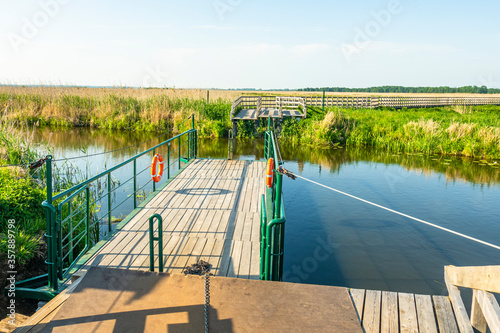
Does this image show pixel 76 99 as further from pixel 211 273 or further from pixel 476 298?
pixel 476 298

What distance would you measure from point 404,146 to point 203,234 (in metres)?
18.4

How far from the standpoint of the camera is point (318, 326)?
3576 millimetres

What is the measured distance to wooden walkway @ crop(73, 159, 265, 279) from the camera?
528 centimetres

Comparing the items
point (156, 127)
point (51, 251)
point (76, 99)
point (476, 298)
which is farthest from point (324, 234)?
point (76, 99)

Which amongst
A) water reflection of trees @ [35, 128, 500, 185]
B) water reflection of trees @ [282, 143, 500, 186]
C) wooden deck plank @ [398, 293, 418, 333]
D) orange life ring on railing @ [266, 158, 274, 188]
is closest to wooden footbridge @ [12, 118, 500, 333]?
wooden deck plank @ [398, 293, 418, 333]

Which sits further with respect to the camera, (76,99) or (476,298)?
(76,99)

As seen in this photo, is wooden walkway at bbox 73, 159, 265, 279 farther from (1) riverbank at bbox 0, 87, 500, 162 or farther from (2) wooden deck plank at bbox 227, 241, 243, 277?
(1) riverbank at bbox 0, 87, 500, 162

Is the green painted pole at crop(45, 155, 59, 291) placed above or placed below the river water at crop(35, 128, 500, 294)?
above

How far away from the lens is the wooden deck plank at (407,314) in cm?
388

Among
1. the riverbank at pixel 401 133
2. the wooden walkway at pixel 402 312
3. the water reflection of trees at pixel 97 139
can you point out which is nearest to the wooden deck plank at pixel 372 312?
the wooden walkway at pixel 402 312

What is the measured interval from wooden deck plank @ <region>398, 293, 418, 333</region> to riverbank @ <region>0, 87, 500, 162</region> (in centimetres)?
1830

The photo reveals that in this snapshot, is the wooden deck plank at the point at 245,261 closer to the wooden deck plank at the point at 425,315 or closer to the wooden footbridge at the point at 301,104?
the wooden deck plank at the point at 425,315

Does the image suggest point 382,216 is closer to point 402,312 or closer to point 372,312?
point 402,312

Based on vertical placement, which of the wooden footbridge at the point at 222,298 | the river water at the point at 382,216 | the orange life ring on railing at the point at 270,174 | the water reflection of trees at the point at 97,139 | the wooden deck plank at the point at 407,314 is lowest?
the river water at the point at 382,216
